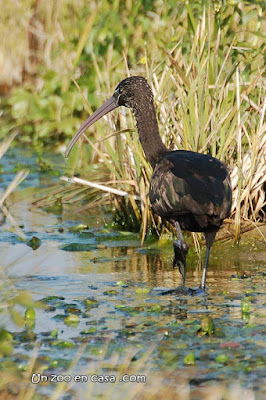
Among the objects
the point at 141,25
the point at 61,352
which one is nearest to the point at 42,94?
the point at 141,25

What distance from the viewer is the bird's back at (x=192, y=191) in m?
5.76

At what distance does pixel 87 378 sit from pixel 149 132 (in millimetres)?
2785

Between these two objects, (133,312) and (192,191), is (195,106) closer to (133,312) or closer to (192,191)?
(192,191)

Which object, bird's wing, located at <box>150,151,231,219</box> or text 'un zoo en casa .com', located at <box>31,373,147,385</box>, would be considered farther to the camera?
bird's wing, located at <box>150,151,231,219</box>

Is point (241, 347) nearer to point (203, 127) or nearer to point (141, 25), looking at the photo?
point (203, 127)

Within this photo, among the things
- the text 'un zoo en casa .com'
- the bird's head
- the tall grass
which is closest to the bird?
the bird's head

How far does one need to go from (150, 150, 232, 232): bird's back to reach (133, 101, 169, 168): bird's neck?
0.40 metres

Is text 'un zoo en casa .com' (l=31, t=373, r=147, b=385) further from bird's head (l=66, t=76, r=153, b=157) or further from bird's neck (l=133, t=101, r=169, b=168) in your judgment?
bird's head (l=66, t=76, r=153, b=157)

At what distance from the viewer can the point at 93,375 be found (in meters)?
4.34

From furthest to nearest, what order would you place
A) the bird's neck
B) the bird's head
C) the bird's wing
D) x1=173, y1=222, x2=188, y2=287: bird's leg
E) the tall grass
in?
the tall grass
the bird's head
the bird's neck
x1=173, y1=222, x2=188, y2=287: bird's leg
the bird's wing

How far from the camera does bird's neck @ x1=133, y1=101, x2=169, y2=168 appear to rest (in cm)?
662

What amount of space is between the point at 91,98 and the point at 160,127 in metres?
3.86

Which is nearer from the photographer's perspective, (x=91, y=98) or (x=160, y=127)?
(x=160, y=127)

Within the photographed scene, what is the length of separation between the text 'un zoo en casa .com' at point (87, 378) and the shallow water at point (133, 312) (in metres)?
0.03
